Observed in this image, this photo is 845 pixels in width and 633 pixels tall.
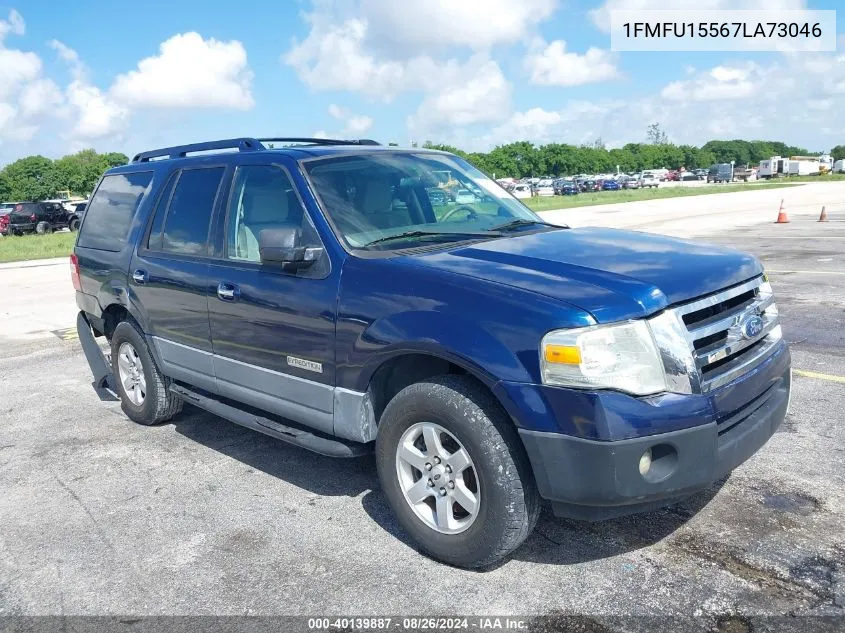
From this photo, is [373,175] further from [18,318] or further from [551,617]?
[18,318]

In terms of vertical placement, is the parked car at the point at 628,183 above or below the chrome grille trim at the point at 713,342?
below

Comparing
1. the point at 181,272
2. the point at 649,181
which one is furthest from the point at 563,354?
the point at 649,181

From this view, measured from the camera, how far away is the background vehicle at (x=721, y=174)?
296ft

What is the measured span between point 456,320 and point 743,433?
1.31m

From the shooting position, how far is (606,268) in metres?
3.29

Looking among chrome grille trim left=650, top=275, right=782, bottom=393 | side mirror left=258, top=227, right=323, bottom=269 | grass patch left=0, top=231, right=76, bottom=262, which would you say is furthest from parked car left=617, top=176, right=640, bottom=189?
side mirror left=258, top=227, right=323, bottom=269

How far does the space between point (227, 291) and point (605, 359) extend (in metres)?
2.31

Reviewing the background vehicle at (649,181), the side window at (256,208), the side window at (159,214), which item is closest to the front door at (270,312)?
the side window at (256,208)

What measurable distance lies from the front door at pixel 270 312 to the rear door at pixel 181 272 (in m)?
0.16

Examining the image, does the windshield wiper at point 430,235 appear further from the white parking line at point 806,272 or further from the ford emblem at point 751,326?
the white parking line at point 806,272

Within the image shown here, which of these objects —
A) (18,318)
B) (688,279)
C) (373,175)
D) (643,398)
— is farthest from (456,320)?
(18,318)

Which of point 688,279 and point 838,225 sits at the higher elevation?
point 688,279

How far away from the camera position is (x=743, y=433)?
3.18m

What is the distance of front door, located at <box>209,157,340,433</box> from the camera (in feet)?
12.4
